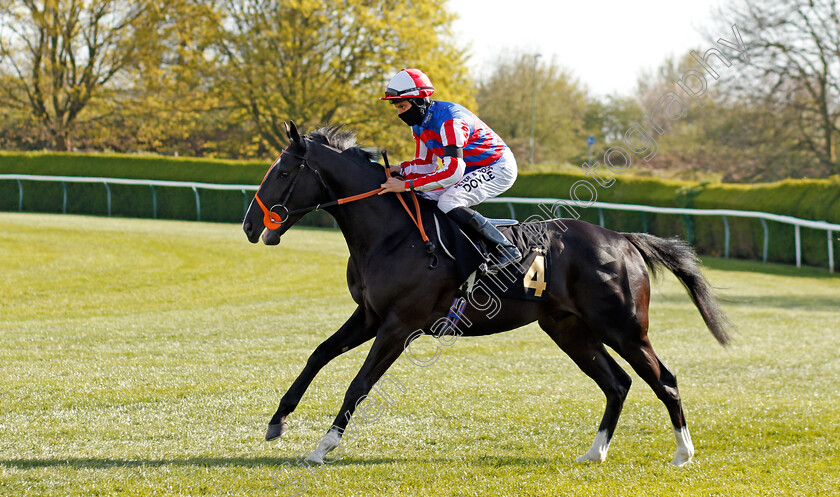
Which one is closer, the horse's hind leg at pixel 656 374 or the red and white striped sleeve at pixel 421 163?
the horse's hind leg at pixel 656 374

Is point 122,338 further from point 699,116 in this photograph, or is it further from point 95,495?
point 699,116

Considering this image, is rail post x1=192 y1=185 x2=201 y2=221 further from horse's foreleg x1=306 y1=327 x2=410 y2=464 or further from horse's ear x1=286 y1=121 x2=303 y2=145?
horse's foreleg x1=306 y1=327 x2=410 y2=464

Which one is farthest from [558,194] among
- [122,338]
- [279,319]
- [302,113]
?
[122,338]

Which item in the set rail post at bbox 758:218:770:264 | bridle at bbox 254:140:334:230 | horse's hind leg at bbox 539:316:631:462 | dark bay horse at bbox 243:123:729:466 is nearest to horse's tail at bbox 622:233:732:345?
dark bay horse at bbox 243:123:729:466

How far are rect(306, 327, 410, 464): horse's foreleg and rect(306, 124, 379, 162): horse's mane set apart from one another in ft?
3.58

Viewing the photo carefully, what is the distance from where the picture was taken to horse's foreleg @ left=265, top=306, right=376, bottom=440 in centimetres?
448

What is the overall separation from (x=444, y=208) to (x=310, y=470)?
1.59 metres

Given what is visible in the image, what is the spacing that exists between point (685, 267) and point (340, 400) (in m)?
2.50

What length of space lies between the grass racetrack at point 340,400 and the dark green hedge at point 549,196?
503 cm


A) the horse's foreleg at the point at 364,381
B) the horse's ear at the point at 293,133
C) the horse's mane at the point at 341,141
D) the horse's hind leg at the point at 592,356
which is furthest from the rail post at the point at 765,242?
the horse's ear at the point at 293,133

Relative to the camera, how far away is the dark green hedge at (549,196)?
15883mm

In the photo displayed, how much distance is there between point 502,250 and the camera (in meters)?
4.66

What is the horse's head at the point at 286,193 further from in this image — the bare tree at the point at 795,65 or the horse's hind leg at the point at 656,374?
the bare tree at the point at 795,65

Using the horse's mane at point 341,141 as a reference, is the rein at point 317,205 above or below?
below
